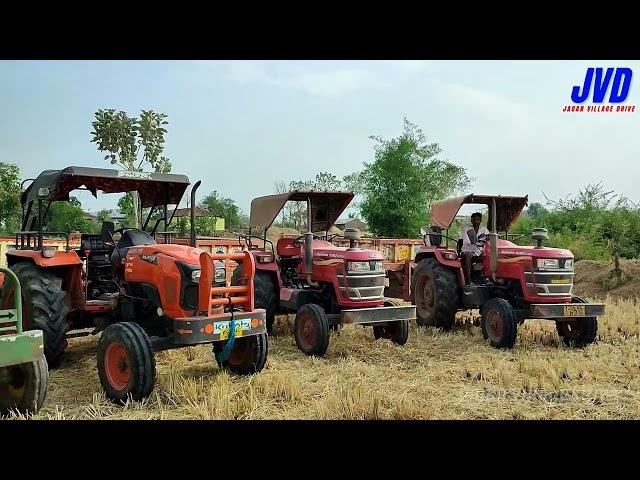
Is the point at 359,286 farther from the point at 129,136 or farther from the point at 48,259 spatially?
the point at 129,136

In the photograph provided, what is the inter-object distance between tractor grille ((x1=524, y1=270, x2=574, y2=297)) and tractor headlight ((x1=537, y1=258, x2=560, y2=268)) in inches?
2.7

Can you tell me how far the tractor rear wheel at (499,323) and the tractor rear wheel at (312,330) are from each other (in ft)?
6.50

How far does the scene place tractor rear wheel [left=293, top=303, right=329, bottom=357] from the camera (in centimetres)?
648

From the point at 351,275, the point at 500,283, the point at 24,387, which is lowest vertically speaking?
the point at 24,387

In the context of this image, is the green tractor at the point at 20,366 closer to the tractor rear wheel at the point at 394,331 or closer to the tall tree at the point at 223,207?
the tractor rear wheel at the point at 394,331

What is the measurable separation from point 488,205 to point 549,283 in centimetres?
161

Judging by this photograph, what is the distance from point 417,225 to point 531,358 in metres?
15.2

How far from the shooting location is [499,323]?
23.4ft

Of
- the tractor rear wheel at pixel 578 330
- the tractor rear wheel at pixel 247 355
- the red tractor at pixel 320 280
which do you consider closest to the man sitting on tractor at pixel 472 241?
the tractor rear wheel at pixel 578 330

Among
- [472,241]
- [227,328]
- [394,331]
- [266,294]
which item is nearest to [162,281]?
[227,328]

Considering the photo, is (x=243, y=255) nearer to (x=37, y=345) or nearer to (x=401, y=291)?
(x=37, y=345)

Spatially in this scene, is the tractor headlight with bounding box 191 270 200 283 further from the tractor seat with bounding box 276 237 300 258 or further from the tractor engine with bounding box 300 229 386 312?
the tractor seat with bounding box 276 237 300 258

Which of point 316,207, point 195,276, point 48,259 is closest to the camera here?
point 195,276

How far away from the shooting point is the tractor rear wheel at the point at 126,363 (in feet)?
15.0
